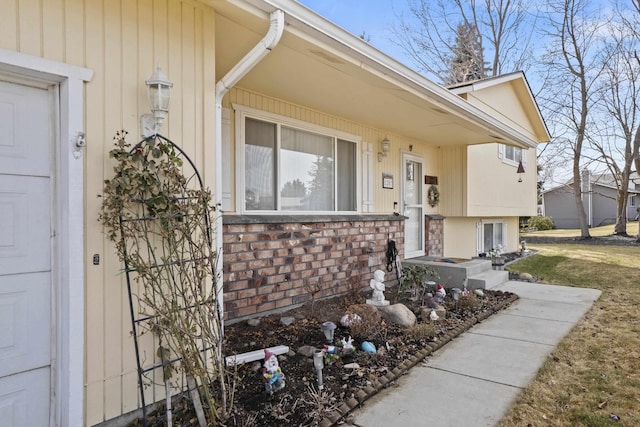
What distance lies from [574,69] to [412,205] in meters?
12.7

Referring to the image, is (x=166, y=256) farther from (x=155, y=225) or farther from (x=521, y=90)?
(x=521, y=90)

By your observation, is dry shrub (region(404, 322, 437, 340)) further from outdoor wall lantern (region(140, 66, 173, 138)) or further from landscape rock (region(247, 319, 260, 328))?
outdoor wall lantern (region(140, 66, 173, 138))


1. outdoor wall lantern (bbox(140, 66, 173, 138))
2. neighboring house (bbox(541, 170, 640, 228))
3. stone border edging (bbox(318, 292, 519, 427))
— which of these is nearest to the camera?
outdoor wall lantern (bbox(140, 66, 173, 138))

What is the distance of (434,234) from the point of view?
8555 millimetres

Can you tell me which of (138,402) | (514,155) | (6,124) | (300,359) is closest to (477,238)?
(514,155)

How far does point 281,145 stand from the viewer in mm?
5227

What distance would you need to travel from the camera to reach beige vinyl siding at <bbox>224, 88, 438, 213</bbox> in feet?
15.7

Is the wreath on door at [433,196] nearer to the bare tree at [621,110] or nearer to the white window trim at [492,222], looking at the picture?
the white window trim at [492,222]

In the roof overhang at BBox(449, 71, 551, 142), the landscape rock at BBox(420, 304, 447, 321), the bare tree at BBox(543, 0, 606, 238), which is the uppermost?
the bare tree at BBox(543, 0, 606, 238)

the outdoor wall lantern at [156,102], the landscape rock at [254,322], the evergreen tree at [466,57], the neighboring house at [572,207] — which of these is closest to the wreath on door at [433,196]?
the landscape rock at [254,322]

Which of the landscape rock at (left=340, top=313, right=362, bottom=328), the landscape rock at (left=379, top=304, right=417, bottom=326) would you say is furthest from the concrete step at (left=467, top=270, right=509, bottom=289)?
the landscape rock at (left=340, top=313, right=362, bottom=328)

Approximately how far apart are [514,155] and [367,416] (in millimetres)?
10439

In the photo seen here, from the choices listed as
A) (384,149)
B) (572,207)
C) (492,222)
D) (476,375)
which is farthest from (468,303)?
(572,207)

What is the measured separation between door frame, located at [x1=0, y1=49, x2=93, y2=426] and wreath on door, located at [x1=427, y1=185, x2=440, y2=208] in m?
7.32
